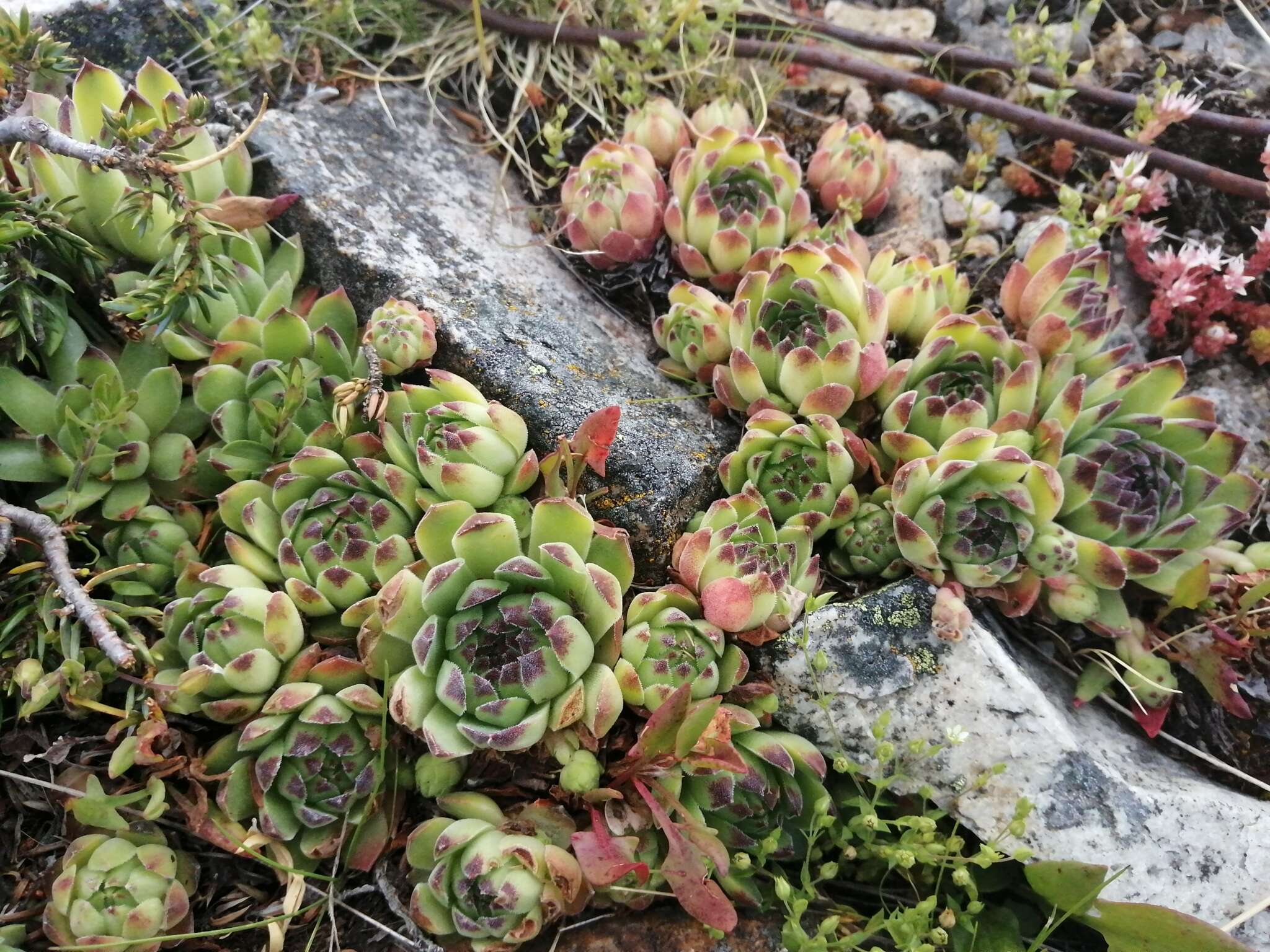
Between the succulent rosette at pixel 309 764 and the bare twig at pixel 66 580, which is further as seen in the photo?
the succulent rosette at pixel 309 764

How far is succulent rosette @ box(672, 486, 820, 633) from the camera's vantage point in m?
1.89

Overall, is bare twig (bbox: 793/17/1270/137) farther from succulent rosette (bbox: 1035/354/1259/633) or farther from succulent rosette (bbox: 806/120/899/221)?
succulent rosette (bbox: 1035/354/1259/633)

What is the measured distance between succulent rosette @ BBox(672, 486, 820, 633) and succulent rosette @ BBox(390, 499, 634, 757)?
23cm

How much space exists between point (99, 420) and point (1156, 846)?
7.80 ft

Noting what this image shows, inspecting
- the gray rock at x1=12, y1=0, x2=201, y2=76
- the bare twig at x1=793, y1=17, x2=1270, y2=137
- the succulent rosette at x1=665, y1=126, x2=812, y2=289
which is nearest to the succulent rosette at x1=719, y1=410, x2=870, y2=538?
the succulent rosette at x1=665, y1=126, x2=812, y2=289

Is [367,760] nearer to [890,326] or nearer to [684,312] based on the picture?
[684,312]

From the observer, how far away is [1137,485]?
2.11m

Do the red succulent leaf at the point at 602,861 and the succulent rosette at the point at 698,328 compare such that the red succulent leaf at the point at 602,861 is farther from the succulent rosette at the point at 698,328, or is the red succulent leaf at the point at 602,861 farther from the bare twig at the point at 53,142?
the bare twig at the point at 53,142

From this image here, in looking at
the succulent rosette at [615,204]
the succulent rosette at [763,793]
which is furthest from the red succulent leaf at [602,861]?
the succulent rosette at [615,204]

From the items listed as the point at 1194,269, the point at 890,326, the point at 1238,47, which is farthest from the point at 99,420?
the point at 1238,47

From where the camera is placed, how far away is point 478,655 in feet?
5.90

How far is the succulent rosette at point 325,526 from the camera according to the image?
194 cm

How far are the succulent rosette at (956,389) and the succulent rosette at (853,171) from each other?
1.83 ft

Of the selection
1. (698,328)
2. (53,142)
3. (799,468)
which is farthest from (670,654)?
(53,142)
